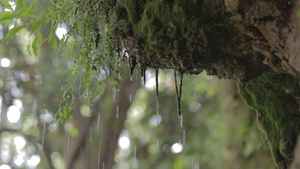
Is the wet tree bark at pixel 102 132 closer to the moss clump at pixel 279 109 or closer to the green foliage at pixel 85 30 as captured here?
the green foliage at pixel 85 30

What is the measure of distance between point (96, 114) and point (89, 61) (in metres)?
3.54

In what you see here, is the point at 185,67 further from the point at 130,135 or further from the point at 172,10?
the point at 130,135

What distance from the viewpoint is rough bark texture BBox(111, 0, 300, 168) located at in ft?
3.62

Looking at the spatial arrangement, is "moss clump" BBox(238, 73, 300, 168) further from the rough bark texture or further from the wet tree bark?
the wet tree bark

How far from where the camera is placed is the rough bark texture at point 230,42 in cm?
110

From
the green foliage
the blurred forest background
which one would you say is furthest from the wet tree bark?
the green foliage

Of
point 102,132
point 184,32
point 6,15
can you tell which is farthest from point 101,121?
point 184,32

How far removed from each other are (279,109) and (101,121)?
3.96 metres

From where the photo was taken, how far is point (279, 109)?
1641 mm

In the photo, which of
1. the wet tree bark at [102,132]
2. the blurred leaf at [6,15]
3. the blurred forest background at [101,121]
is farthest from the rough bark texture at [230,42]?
the wet tree bark at [102,132]

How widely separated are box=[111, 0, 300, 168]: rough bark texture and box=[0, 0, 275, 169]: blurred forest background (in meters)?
2.49

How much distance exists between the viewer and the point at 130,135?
686 cm

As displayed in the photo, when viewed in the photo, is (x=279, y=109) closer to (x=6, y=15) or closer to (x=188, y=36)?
(x=188, y=36)

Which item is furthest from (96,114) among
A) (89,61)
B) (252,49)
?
(252,49)
